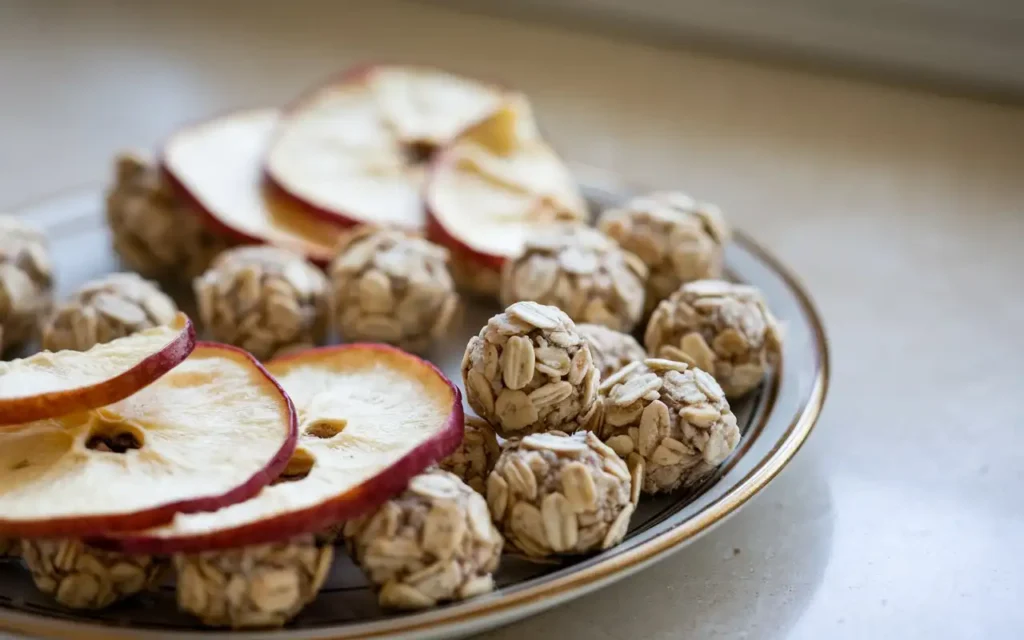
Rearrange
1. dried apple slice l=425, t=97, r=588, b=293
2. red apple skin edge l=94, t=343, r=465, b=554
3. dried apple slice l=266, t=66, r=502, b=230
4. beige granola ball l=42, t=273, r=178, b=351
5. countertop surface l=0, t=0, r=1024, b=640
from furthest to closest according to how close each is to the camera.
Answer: dried apple slice l=266, t=66, r=502, b=230 → dried apple slice l=425, t=97, r=588, b=293 → beige granola ball l=42, t=273, r=178, b=351 → countertop surface l=0, t=0, r=1024, b=640 → red apple skin edge l=94, t=343, r=465, b=554

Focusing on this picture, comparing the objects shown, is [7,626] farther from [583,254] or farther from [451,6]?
[451,6]

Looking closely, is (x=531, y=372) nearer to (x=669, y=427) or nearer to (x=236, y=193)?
(x=669, y=427)

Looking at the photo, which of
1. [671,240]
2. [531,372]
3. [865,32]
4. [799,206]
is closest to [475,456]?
[531,372]

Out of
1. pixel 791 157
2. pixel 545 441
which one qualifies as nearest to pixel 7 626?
pixel 545 441

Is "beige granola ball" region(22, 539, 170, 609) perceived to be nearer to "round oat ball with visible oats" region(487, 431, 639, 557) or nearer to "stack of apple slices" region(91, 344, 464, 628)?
"stack of apple slices" region(91, 344, 464, 628)

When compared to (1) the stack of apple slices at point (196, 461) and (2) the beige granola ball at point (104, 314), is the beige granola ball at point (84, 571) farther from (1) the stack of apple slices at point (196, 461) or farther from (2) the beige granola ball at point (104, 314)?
(2) the beige granola ball at point (104, 314)

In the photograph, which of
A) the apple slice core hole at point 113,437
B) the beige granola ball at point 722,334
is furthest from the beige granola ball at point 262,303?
the beige granola ball at point 722,334

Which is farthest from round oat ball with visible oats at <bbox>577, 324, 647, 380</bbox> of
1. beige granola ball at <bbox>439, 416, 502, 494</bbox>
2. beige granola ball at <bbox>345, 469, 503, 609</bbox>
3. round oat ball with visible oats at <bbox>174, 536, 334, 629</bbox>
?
round oat ball with visible oats at <bbox>174, 536, 334, 629</bbox>
